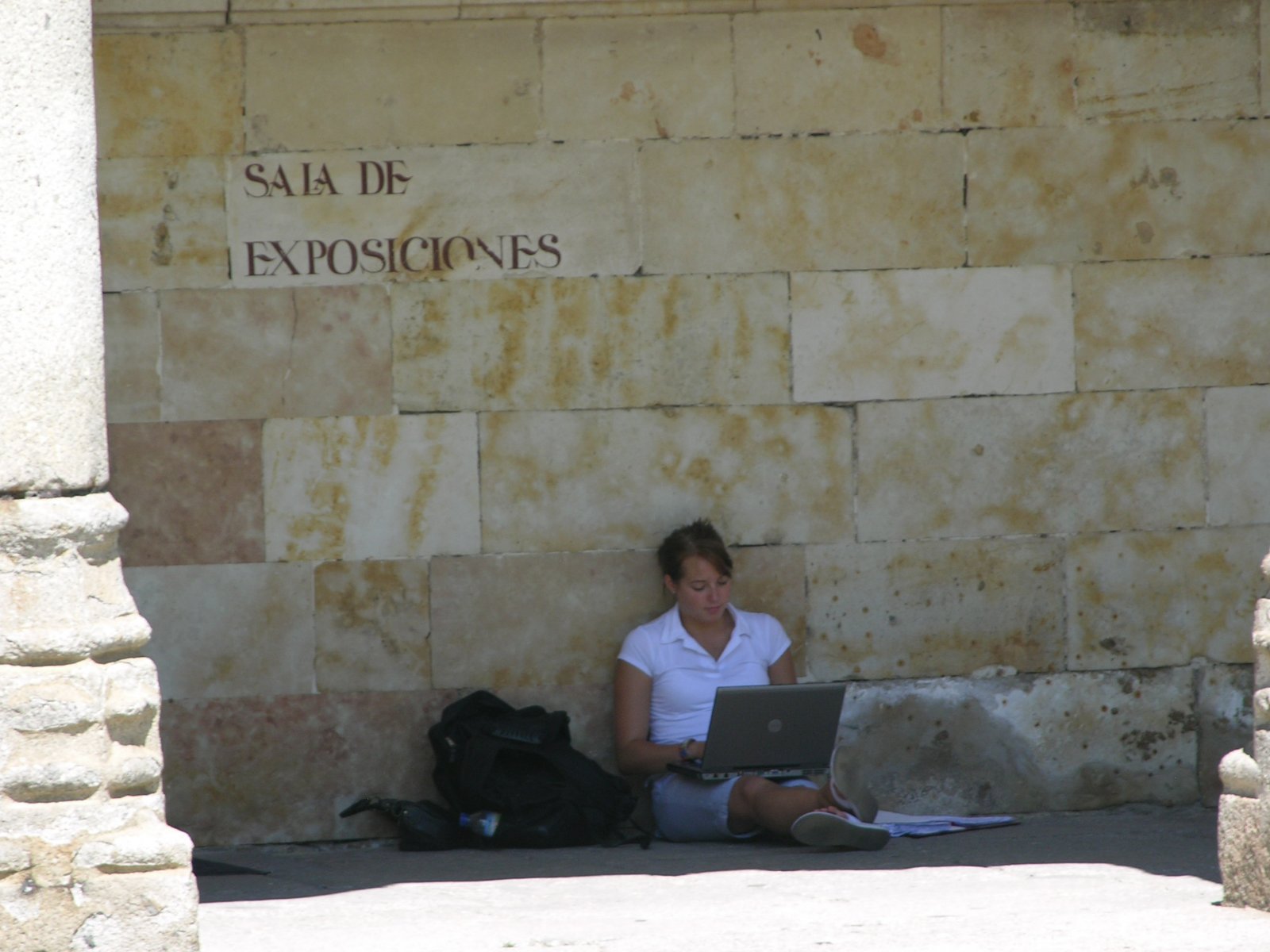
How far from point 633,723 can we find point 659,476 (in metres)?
0.85

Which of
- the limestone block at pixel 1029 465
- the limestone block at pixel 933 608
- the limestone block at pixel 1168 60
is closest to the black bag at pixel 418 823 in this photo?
the limestone block at pixel 933 608

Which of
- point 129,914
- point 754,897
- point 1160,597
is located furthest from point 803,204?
point 129,914

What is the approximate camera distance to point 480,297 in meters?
6.09

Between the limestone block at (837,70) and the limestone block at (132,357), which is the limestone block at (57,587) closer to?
the limestone block at (132,357)

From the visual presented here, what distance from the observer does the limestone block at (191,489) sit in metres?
6.00

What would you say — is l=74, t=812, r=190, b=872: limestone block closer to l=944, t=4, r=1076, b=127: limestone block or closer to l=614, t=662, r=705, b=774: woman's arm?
l=614, t=662, r=705, b=774: woman's arm

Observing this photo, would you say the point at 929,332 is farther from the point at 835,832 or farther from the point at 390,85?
the point at 390,85

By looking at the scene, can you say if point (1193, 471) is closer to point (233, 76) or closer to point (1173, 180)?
point (1173, 180)

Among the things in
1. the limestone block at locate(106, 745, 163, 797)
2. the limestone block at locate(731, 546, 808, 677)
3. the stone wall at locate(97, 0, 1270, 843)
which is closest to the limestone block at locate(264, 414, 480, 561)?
the stone wall at locate(97, 0, 1270, 843)

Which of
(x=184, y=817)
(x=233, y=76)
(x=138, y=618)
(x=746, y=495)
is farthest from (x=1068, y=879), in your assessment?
(x=233, y=76)

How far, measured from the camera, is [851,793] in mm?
5656

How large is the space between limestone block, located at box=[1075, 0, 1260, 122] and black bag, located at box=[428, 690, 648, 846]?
9.32ft

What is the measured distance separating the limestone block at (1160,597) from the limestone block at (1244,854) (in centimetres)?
188

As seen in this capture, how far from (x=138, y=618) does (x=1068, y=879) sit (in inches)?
100
